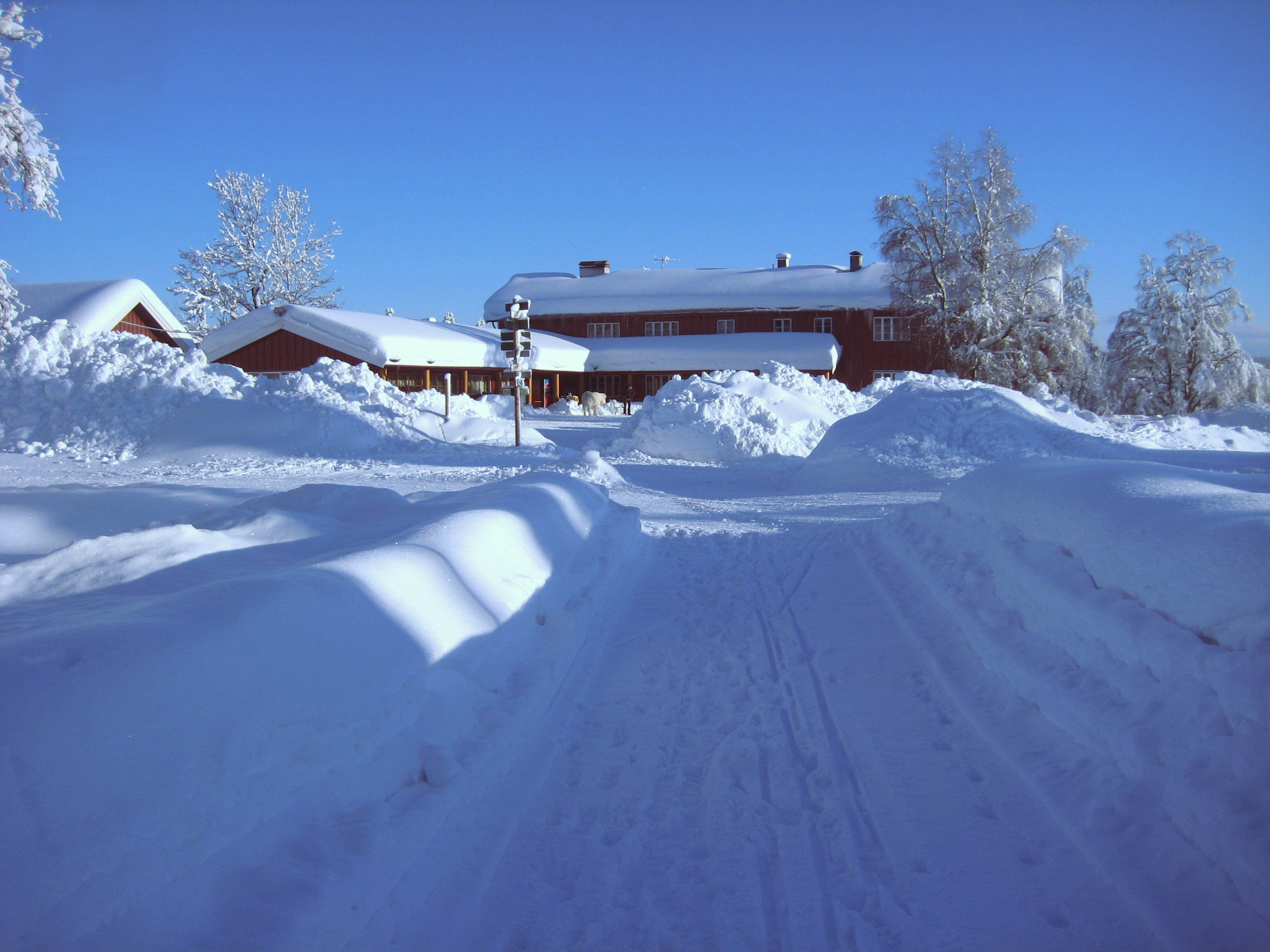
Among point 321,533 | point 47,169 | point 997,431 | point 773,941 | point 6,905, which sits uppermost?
point 47,169

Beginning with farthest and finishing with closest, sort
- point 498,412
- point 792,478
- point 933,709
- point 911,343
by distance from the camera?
point 911,343 < point 498,412 < point 792,478 < point 933,709

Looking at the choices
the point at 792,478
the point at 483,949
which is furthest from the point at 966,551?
the point at 792,478

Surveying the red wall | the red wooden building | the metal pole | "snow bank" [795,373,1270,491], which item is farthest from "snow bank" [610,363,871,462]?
the red wall

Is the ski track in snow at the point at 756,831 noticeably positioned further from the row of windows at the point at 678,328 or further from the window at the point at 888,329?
the row of windows at the point at 678,328

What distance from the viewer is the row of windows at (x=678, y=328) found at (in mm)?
38375

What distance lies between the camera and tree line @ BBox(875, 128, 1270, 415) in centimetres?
2939

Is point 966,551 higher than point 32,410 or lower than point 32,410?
lower

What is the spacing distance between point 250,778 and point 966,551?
5540 mm

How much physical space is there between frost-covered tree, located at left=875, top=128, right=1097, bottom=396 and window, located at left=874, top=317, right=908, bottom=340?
17.6 feet

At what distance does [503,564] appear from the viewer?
538 cm

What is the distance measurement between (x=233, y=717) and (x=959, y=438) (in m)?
13.9

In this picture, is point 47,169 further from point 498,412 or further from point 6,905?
point 498,412

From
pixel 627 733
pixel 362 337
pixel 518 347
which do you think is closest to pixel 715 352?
pixel 362 337

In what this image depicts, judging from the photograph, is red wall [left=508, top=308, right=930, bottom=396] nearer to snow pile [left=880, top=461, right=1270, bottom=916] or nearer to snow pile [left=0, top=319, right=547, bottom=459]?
snow pile [left=0, top=319, right=547, bottom=459]
